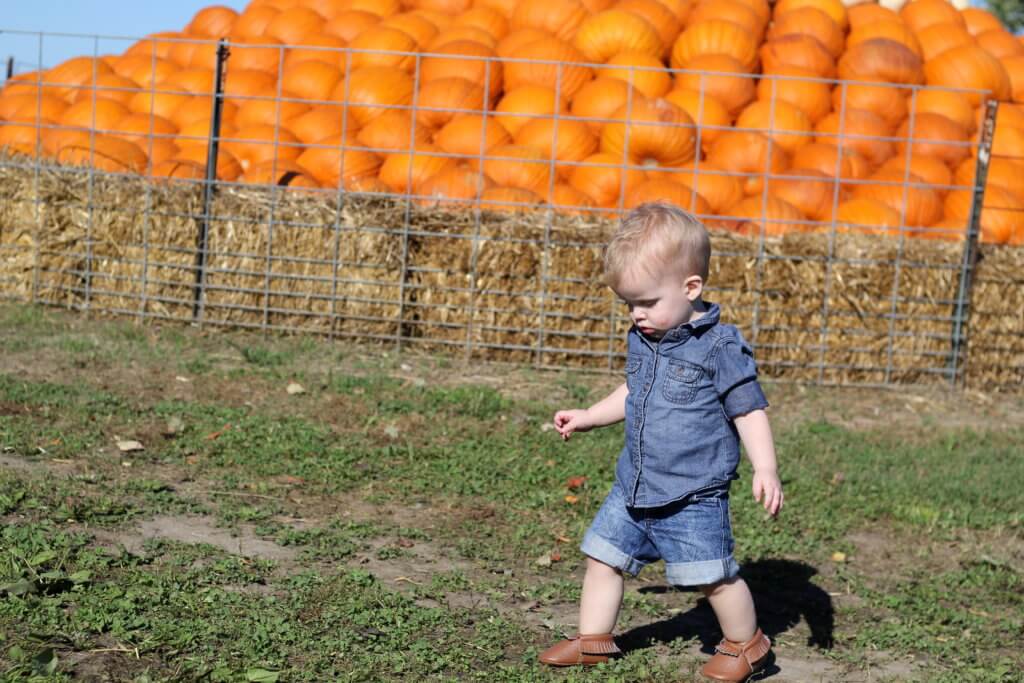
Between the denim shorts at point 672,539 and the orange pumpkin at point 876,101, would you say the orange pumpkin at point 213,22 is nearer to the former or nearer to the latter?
the orange pumpkin at point 876,101

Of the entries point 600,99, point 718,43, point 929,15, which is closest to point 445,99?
point 600,99

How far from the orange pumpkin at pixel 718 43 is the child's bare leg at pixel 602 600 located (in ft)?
21.4

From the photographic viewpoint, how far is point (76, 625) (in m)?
3.18

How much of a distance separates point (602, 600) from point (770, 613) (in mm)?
927

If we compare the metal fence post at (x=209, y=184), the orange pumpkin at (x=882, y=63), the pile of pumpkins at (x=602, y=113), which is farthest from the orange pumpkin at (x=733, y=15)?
the metal fence post at (x=209, y=184)

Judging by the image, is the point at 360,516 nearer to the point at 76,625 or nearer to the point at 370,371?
the point at 76,625

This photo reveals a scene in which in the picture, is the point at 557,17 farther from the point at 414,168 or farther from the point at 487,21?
the point at 414,168

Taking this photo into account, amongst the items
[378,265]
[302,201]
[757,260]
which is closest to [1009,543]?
[757,260]

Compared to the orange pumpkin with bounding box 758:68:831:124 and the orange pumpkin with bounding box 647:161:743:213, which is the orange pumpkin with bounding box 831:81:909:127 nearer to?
the orange pumpkin with bounding box 758:68:831:124

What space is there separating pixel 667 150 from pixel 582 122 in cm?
70

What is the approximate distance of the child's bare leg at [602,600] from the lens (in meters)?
3.41

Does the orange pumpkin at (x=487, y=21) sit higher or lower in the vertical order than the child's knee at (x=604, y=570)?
higher

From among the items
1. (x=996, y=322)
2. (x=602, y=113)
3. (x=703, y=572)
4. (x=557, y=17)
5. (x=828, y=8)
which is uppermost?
(x=828, y=8)

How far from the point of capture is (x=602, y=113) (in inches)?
335
